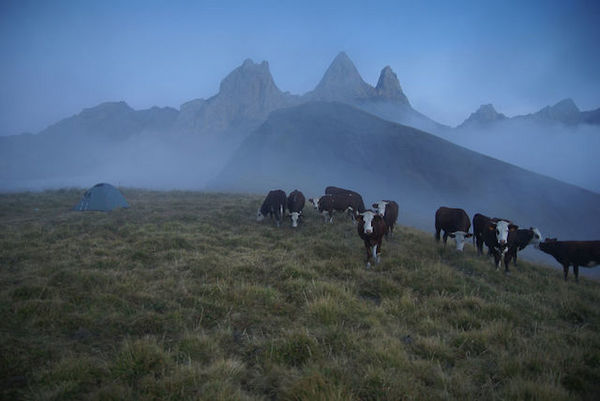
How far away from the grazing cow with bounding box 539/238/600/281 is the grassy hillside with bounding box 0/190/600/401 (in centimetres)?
235

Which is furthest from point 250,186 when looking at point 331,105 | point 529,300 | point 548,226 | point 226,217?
point 529,300

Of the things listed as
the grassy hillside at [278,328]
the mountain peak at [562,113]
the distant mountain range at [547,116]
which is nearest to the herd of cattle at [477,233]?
the grassy hillside at [278,328]

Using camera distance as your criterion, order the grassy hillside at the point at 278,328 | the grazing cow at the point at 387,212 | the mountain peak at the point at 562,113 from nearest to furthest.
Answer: the grassy hillside at the point at 278,328
the grazing cow at the point at 387,212
the mountain peak at the point at 562,113

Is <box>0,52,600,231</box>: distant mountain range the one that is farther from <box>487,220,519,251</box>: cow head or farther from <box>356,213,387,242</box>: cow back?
<box>356,213,387,242</box>: cow back

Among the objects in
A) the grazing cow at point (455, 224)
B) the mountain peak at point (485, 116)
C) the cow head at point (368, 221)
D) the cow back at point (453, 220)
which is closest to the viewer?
the cow head at point (368, 221)

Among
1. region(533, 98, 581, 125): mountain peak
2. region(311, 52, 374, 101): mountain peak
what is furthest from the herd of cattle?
region(533, 98, 581, 125): mountain peak

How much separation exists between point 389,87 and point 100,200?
6739 inches

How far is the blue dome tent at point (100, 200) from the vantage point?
19.3 m

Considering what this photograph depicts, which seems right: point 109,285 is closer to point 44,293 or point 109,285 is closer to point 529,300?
point 44,293

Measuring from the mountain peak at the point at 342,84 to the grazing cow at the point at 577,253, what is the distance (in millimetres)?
149792

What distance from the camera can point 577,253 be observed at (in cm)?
1080

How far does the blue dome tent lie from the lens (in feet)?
63.5

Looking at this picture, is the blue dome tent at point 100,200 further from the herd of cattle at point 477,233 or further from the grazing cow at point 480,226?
the grazing cow at point 480,226

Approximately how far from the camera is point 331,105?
99562 mm
